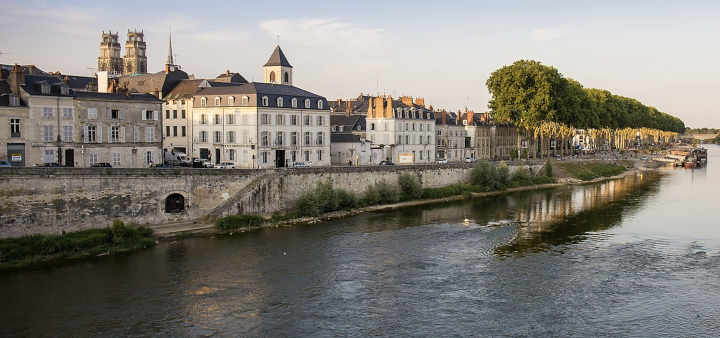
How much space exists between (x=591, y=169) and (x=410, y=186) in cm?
3321

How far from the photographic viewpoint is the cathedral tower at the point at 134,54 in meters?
99.3

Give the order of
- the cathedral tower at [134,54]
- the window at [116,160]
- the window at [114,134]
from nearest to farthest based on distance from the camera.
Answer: the window at [114,134]
the window at [116,160]
the cathedral tower at [134,54]

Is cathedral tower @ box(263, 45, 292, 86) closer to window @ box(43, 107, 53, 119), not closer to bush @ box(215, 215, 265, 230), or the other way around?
window @ box(43, 107, 53, 119)

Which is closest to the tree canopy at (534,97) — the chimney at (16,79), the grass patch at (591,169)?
the grass patch at (591,169)

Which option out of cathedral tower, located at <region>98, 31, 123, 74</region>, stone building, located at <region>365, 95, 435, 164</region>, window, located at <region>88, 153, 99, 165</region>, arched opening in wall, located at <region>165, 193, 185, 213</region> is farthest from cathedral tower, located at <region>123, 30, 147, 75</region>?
arched opening in wall, located at <region>165, 193, 185, 213</region>

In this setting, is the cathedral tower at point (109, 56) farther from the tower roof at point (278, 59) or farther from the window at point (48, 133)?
the window at point (48, 133)

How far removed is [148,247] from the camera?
2772 centimetres

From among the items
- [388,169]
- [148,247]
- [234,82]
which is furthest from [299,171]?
[234,82]

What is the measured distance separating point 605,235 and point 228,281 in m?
20.3

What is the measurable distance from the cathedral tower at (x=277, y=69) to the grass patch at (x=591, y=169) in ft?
99.6

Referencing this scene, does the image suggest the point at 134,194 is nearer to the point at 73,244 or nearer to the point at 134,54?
the point at 73,244

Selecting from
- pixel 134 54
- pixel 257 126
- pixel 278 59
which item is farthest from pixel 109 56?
pixel 257 126

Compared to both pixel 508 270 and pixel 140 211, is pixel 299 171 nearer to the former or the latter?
pixel 140 211

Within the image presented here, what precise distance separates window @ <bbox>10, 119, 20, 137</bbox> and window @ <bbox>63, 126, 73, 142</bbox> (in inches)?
92.1
